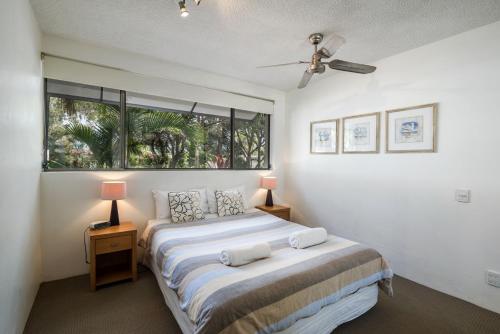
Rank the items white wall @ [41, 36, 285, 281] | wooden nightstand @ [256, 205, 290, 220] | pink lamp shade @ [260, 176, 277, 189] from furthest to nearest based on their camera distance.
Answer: pink lamp shade @ [260, 176, 277, 189] < wooden nightstand @ [256, 205, 290, 220] < white wall @ [41, 36, 285, 281]

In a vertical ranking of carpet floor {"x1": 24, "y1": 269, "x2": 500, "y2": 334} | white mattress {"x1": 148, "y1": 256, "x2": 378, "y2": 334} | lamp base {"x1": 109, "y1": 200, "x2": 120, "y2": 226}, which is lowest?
carpet floor {"x1": 24, "y1": 269, "x2": 500, "y2": 334}

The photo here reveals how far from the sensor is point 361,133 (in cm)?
306

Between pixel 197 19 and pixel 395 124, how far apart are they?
7.95 ft

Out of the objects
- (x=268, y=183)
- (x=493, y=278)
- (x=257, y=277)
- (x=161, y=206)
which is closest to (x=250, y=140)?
(x=268, y=183)

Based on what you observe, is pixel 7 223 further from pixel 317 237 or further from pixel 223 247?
pixel 317 237

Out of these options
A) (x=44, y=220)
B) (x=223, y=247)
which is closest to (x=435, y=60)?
(x=223, y=247)

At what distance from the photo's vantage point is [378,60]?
2.88 m

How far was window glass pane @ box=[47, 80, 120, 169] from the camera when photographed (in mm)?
2564

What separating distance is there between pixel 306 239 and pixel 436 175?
1.60 m

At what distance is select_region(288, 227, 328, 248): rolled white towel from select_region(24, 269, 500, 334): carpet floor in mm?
657

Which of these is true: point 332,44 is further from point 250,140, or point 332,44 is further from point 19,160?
point 19,160

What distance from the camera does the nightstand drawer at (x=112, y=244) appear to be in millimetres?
2275

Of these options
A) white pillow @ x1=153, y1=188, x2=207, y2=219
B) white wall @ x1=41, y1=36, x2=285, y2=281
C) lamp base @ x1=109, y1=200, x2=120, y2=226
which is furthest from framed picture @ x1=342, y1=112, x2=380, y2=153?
lamp base @ x1=109, y1=200, x2=120, y2=226

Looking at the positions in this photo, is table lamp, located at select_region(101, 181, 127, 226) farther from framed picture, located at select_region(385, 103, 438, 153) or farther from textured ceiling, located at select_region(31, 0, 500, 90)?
framed picture, located at select_region(385, 103, 438, 153)
